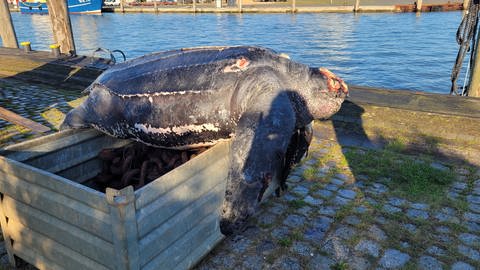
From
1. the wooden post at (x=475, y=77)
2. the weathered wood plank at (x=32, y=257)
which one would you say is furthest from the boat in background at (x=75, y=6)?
the weathered wood plank at (x=32, y=257)

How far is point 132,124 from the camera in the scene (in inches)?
117

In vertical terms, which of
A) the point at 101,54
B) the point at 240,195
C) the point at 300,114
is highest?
the point at 300,114

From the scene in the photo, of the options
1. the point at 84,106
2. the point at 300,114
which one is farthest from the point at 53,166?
the point at 300,114

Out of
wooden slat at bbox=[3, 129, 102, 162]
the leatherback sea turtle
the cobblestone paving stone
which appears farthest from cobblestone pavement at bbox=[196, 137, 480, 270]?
wooden slat at bbox=[3, 129, 102, 162]

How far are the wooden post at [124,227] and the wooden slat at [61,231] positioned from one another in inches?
3.6

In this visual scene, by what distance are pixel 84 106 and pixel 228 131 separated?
1400 mm

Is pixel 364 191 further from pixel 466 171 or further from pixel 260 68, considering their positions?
pixel 260 68

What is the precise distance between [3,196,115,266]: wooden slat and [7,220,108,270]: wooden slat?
0.04 metres

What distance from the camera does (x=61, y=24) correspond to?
34.9 feet

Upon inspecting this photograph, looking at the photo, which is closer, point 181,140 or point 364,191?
point 181,140

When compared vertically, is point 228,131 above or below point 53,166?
above

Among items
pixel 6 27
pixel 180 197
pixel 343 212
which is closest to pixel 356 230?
pixel 343 212

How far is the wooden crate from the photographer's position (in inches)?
78.2

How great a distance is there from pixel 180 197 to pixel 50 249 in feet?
3.11
